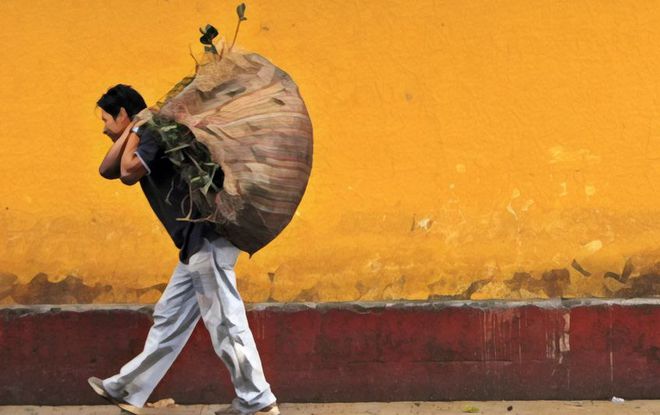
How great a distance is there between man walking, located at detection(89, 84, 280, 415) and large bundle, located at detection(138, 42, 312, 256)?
21 cm

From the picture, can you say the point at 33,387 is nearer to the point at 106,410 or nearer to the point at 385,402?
the point at 106,410

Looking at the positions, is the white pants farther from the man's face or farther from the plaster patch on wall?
the plaster patch on wall

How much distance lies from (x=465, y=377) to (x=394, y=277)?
2.04 ft

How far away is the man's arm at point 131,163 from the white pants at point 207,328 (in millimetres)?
464

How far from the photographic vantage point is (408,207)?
7574mm

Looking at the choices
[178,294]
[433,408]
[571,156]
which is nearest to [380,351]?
[433,408]

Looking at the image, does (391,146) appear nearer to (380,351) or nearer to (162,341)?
(380,351)

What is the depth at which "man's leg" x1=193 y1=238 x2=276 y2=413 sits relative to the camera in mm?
6832

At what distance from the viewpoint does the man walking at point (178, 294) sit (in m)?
6.76

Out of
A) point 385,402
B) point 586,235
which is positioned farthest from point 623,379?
point 385,402

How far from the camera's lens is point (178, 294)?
23.0 feet

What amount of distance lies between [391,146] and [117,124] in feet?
4.77

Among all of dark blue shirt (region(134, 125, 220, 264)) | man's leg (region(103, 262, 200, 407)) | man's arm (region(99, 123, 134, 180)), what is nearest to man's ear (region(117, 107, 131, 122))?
man's arm (region(99, 123, 134, 180))

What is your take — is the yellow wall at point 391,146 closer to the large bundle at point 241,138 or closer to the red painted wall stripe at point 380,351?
the red painted wall stripe at point 380,351
